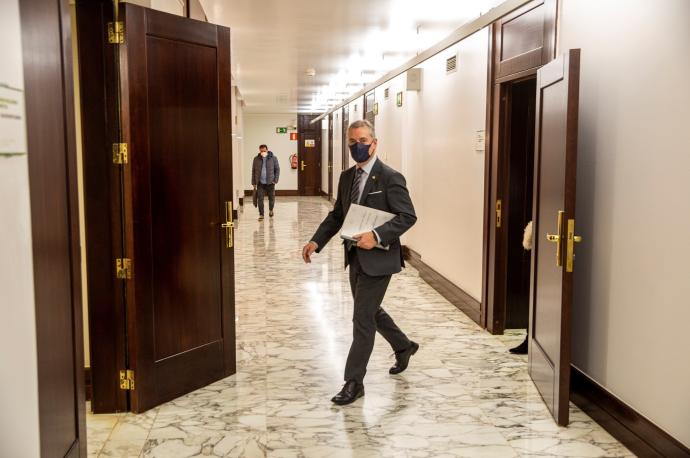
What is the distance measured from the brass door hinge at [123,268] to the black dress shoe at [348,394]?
141cm

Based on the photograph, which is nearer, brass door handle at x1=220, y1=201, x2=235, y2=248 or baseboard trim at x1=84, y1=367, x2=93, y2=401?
baseboard trim at x1=84, y1=367, x2=93, y2=401

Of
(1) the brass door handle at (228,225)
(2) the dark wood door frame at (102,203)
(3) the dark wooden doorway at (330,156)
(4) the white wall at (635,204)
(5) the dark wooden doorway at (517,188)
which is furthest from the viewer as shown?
(3) the dark wooden doorway at (330,156)

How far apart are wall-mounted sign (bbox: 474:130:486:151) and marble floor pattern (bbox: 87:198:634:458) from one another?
1564 mm

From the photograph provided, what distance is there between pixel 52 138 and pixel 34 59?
29cm

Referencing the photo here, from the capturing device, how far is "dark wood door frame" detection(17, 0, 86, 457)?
2.23m

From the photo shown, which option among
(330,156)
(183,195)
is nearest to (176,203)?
(183,195)

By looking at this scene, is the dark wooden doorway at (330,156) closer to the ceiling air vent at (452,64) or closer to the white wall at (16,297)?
the ceiling air vent at (452,64)

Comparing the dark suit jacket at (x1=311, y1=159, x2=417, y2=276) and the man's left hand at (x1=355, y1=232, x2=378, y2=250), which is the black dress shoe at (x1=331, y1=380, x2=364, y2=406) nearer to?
A: the dark suit jacket at (x1=311, y1=159, x2=417, y2=276)

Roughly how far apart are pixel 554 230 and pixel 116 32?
268cm

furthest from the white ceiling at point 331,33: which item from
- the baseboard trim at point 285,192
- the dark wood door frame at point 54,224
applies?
the baseboard trim at point 285,192

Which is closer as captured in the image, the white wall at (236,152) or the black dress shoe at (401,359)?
the black dress shoe at (401,359)

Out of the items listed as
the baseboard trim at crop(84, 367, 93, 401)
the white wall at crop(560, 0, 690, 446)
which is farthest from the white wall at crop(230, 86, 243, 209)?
the white wall at crop(560, 0, 690, 446)

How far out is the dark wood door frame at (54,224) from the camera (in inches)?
87.9

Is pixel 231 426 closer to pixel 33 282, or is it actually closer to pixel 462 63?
pixel 33 282
